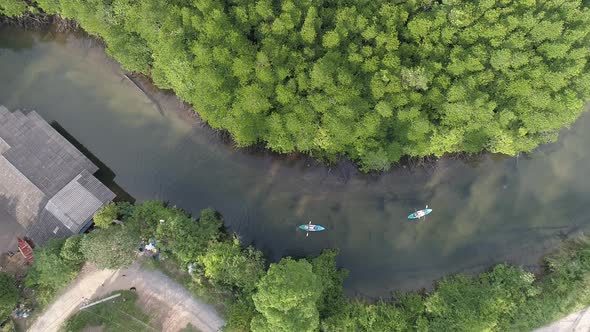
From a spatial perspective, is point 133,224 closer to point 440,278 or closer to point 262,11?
point 262,11

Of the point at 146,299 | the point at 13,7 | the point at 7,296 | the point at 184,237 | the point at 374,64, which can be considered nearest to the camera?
the point at 7,296

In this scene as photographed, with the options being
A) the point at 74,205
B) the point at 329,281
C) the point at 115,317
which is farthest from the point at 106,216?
the point at 329,281

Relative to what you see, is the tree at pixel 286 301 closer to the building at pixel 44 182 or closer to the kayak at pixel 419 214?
the kayak at pixel 419 214

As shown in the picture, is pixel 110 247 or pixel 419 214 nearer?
pixel 110 247

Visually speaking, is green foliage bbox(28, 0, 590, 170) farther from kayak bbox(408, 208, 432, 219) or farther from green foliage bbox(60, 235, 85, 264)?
green foliage bbox(60, 235, 85, 264)

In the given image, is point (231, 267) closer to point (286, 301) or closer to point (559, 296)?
point (286, 301)

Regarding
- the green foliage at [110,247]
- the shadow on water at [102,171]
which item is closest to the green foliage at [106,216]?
the green foliage at [110,247]

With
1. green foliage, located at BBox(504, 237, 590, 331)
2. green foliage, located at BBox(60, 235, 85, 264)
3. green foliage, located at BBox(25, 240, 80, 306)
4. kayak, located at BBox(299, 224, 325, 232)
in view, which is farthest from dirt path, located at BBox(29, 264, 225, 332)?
green foliage, located at BBox(504, 237, 590, 331)
